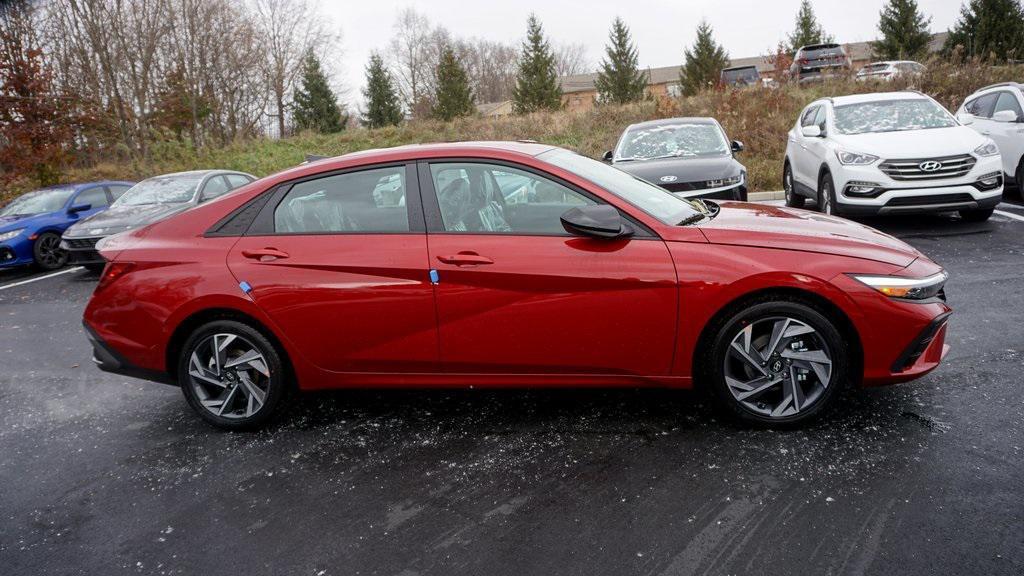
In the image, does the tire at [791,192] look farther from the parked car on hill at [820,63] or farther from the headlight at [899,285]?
the parked car on hill at [820,63]

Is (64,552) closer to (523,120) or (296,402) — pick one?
A: (296,402)

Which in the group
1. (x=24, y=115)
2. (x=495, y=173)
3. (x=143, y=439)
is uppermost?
(x=24, y=115)

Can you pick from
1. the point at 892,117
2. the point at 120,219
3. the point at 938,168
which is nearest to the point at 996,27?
the point at 892,117

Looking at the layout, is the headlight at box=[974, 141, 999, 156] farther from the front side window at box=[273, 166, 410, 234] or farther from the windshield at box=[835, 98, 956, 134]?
the front side window at box=[273, 166, 410, 234]

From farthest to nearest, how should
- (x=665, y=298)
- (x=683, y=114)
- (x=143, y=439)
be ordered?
1. (x=683, y=114)
2. (x=143, y=439)
3. (x=665, y=298)

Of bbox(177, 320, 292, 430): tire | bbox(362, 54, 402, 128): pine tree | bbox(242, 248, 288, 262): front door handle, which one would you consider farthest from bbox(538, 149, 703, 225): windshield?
bbox(362, 54, 402, 128): pine tree

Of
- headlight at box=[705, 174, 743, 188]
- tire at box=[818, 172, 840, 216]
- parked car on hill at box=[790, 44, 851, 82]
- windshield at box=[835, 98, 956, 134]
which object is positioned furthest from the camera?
parked car on hill at box=[790, 44, 851, 82]

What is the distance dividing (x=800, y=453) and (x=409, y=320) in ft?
6.58

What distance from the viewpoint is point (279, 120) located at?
141ft

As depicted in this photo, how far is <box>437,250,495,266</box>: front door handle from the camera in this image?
361 centimetres

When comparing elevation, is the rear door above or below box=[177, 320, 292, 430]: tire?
above


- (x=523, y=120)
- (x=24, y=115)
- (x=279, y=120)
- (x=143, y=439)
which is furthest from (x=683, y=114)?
(x=279, y=120)

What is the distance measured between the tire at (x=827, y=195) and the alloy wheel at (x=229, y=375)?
7.23m

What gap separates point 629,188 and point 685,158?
6.18m
